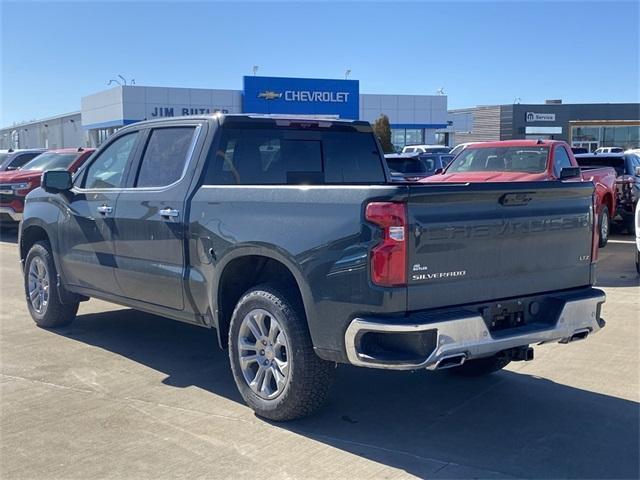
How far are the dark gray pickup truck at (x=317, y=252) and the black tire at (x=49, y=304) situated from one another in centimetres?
68

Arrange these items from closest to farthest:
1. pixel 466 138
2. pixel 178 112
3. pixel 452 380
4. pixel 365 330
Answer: pixel 365 330 < pixel 452 380 < pixel 178 112 < pixel 466 138

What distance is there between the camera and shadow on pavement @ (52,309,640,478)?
4273mm

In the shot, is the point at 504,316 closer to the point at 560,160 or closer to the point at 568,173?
the point at 568,173

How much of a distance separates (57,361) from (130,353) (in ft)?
2.07

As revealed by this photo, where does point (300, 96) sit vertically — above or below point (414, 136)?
above

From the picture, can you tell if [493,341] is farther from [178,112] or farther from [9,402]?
[178,112]

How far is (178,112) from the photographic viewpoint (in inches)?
1644

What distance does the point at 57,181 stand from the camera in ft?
22.4

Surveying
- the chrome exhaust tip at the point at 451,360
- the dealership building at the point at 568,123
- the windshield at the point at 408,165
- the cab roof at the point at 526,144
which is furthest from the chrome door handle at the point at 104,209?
the dealership building at the point at 568,123

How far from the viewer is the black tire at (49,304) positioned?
7246 mm

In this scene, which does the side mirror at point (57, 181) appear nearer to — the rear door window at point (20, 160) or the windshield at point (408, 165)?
the windshield at point (408, 165)

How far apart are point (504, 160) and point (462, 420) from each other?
8.10 m

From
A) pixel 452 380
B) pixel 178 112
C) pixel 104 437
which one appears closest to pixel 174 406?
pixel 104 437

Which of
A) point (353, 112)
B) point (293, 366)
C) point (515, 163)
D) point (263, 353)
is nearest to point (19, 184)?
point (515, 163)
